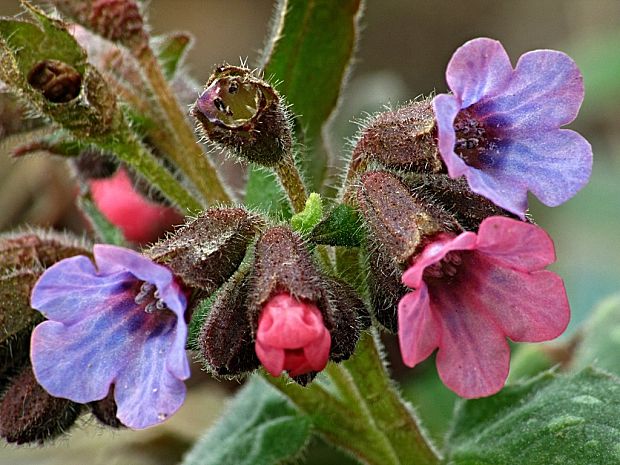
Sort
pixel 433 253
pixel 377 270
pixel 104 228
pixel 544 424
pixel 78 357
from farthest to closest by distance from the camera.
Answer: pixel 104 228 < pixel 544 424 < pixel 377 270 < pixel 78 357 < pixel 433 253

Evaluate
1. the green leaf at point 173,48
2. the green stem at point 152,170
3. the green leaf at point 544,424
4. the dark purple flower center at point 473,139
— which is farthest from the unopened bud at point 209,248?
the green leaf at point 173,48

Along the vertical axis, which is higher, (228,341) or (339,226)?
(339,226)

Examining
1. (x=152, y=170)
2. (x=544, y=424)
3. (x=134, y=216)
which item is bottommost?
(x=134, y=216)

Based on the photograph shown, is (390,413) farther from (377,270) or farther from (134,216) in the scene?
(134,216)

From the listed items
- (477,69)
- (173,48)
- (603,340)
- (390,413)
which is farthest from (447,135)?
(603,340)

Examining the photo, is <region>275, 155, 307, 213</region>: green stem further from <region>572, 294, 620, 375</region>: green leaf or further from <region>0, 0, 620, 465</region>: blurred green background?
<region>572, 294, 620, 375</region>: green leaf

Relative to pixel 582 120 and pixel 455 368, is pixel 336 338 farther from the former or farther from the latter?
pixel 582 120

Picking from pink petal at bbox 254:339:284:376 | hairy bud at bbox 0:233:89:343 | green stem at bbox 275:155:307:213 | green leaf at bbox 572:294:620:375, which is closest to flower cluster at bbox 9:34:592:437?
pink petal at bbox 254:339:284:376
